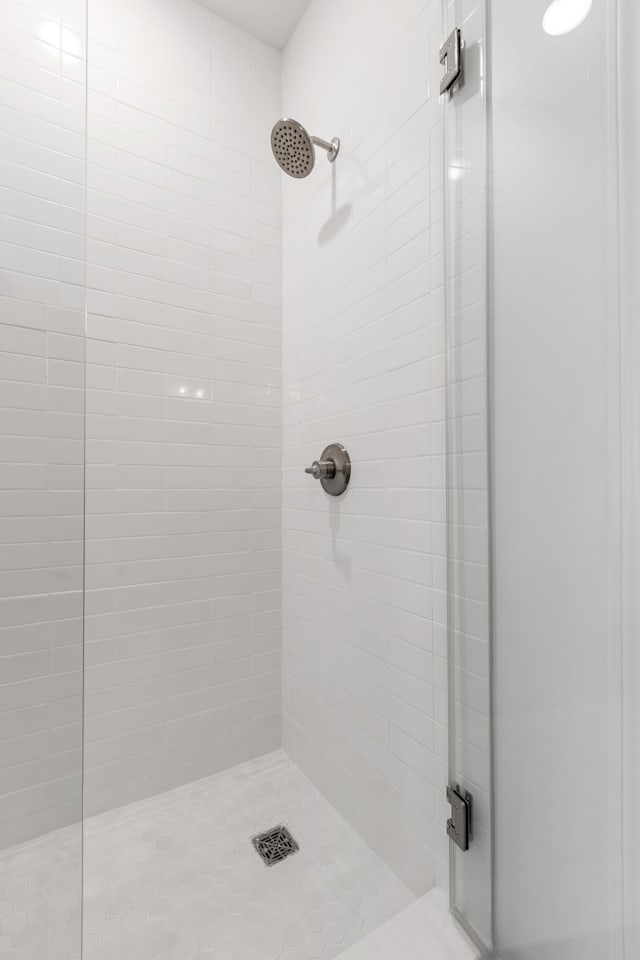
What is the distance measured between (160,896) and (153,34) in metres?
2.32

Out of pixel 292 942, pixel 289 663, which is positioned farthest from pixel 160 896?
pixel 289 663

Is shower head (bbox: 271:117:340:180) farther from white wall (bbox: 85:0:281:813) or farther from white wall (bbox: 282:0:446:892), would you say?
white wall (bbox: 85:0:281:813)

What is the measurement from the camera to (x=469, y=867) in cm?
85

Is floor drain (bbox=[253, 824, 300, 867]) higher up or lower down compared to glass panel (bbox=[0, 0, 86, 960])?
lower down

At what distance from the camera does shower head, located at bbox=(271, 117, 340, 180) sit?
3.84ft

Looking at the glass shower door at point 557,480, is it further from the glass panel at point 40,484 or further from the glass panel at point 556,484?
the glass panel at point 40,484

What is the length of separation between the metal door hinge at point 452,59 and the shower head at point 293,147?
16.4 inches

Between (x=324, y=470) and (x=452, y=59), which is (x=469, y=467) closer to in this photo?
(x=324, y=470)

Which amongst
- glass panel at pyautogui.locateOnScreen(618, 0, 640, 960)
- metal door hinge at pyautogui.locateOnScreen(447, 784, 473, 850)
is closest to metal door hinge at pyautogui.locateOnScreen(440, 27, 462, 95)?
glass panel at pyautogui.locateOnScreen(618, 0, 640, 960)

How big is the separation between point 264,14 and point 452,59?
1.05 metres

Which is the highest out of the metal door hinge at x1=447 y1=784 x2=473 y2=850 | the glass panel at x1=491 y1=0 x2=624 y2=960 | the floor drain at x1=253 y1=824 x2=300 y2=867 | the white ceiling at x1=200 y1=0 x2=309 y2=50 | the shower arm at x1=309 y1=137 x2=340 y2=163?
the white ceiling at x1=200 y1=0 x2=309 y2=50

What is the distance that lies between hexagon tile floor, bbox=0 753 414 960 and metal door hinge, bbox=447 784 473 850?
29 centimetres

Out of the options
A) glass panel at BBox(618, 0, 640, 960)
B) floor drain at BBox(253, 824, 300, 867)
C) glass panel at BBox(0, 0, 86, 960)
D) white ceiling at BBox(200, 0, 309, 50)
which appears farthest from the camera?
white ceiling at BBox(200, 0, 309, 50)

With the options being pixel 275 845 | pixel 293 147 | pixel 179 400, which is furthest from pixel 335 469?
pixel 275 845
